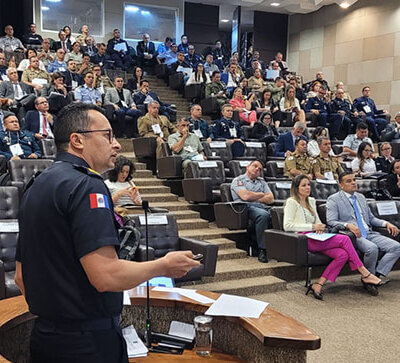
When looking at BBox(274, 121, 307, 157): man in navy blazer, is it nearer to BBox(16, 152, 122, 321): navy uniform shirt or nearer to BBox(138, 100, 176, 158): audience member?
BBox(138, 100, 176, 158): audience member

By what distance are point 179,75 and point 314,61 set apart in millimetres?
5908

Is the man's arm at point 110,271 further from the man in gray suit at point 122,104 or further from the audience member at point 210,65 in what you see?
the audience member at point 210,65

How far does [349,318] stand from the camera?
12.1ft

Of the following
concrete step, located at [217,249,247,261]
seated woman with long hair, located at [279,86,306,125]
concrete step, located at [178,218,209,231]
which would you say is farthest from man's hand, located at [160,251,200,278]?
seated woman with long hair, located at [279,86,306,125]

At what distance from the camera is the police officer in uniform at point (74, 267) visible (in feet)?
3.62

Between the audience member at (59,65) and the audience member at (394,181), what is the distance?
19.2 ft

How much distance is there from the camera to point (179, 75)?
10.4 metres

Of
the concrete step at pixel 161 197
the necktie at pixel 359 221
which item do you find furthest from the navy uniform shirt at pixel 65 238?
the concrete step at pixel 161 197

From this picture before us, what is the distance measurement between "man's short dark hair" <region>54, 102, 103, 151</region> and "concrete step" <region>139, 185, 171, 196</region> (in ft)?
15.7

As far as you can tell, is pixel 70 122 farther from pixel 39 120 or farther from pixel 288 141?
pixel 288 141

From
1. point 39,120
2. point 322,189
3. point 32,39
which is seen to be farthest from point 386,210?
point 32,39

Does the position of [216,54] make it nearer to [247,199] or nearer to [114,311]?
[247,199]

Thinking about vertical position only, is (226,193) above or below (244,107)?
below

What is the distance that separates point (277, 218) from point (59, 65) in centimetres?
586
